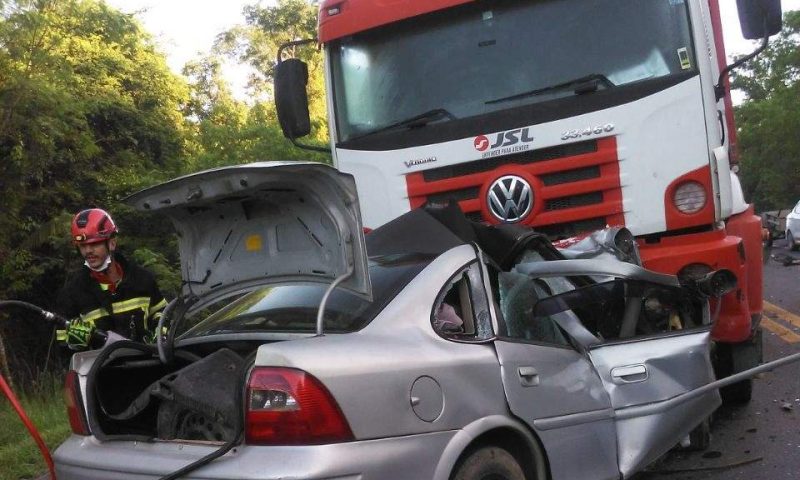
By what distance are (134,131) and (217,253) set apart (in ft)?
43.1

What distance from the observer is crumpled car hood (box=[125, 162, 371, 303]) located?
341 centimetres

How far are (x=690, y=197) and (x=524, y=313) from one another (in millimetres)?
2242

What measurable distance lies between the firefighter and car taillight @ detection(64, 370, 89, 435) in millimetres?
1205

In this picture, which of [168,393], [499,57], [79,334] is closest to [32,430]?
[168,393]

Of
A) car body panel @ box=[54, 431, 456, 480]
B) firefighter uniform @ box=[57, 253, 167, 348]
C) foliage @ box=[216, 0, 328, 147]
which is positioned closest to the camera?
car body panel @ box=[54, 431, 456, 480]

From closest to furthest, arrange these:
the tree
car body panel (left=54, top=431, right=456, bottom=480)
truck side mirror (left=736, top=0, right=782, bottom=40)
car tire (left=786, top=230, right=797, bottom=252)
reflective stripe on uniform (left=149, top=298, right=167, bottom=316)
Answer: car body panel (left=54, top=431, right=456, bottom=480), reflective stripe on uniform (left=149, top=298, right=167, bottom=316), truck side mirror (left=736, top=0, right=782, bottom=40), the tree, car tire (left=786, top=230, right=797, bottom=252)

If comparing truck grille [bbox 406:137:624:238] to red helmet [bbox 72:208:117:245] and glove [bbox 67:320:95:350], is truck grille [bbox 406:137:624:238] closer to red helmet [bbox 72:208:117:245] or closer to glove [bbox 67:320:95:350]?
red helmet [bbox 72:208:117:245]

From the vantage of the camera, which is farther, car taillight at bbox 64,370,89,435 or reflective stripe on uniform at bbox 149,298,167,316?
reflective stripe on uniform at bbox 149,298,167,316

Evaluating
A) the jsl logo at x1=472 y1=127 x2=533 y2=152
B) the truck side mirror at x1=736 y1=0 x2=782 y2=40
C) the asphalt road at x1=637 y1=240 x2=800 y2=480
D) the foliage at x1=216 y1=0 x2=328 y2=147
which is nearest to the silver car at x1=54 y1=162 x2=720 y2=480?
the asphalt road at x1=637 y1=240 x2=800 y2=480

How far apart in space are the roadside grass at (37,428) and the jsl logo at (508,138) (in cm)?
350

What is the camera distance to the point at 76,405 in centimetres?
367

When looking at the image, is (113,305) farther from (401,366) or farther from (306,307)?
(401,366)

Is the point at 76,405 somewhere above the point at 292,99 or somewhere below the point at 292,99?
below

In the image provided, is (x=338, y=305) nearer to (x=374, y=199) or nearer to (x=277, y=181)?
(x=277, y=181)
